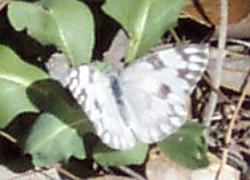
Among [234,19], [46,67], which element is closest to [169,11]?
[234,19]

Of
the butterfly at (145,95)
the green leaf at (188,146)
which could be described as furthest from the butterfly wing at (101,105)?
the green leaf at (188,146)

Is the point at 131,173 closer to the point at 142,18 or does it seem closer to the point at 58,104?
the point at 58,104

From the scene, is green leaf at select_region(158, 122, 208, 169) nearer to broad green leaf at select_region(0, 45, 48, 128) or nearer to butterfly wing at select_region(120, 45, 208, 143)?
butterfly wing at select_region(120, 45, 208, 143)

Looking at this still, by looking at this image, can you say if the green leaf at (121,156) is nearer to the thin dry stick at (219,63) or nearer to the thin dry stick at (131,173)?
the thin dry stick at (131,173)

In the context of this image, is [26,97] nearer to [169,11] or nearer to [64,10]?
[64,10]

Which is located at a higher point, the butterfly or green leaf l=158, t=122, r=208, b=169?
the butterfly

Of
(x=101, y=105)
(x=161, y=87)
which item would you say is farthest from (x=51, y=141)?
(x=161, y=87)

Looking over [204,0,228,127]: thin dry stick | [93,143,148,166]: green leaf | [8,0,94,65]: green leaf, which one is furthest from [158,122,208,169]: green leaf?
[8,0,94,65]: green leaf
